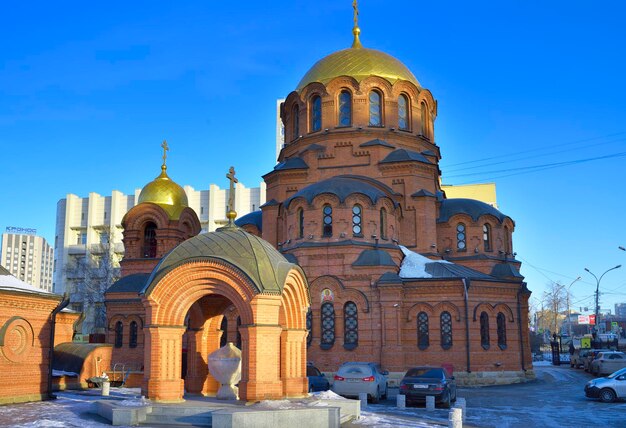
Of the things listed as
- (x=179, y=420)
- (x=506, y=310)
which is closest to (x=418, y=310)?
(x=506, y=310)

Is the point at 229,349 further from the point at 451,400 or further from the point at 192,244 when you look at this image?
the point at 451,400

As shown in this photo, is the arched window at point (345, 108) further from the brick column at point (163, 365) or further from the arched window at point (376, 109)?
the brick column at point (163, 365)

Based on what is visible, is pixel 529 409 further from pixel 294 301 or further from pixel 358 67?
pixel 358 67

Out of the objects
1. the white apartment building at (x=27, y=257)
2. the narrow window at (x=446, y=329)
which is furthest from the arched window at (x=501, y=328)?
the white apartment building at (x=27, y=257)

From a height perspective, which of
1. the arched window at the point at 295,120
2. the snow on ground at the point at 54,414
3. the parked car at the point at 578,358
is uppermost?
the arched window at the point at 295,120

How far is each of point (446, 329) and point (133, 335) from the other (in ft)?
44.6

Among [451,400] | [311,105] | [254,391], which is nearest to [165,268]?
[254,391]

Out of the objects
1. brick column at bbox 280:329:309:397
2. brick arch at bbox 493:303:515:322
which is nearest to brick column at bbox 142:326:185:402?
brick column at bbox 280:329:309:397

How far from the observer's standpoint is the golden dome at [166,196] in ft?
100

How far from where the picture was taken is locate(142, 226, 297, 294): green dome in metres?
13.5

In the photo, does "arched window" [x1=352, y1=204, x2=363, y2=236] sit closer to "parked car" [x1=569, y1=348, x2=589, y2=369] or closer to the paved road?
the paved road

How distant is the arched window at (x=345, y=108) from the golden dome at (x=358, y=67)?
0.91 m

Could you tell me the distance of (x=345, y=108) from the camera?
3058 cm

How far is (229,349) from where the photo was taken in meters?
14.1
